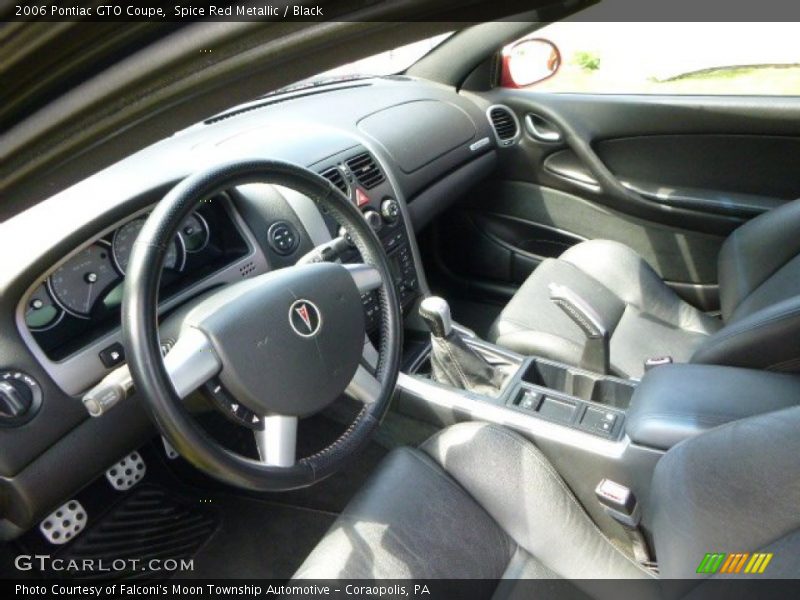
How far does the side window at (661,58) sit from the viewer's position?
1.98 m

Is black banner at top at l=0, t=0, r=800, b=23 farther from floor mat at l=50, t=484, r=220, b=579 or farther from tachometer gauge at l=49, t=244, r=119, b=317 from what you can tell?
floor mat at l=50, t=484, r=220, b=579

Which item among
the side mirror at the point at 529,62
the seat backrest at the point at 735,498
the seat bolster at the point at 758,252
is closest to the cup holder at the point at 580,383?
the seat bolster at the point at 758,252

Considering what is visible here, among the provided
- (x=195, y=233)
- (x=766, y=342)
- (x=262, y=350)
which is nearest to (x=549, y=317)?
(x=766, y=342)

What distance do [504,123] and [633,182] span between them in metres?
0.49

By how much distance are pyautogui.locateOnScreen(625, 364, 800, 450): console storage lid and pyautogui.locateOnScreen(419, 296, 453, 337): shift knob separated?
1.55 feet

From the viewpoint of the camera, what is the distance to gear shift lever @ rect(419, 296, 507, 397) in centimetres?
168

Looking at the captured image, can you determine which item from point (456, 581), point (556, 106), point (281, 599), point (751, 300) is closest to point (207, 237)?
point (281, 599)

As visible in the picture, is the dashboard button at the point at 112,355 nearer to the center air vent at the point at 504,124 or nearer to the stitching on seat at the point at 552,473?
the stitching on seat at the point at 552,473

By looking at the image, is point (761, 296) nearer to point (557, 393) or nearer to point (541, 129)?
point (557, 393)

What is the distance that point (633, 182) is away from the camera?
2.46 m

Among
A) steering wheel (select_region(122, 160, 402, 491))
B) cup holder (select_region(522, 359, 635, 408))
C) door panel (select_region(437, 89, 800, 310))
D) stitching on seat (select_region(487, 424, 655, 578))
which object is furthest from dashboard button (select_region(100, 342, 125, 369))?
door panel (select_region(437, 89, 800, 310))

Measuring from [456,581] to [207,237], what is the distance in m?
0.82

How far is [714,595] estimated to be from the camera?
1.00m

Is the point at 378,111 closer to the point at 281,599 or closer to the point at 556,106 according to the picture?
the point at 556,106
